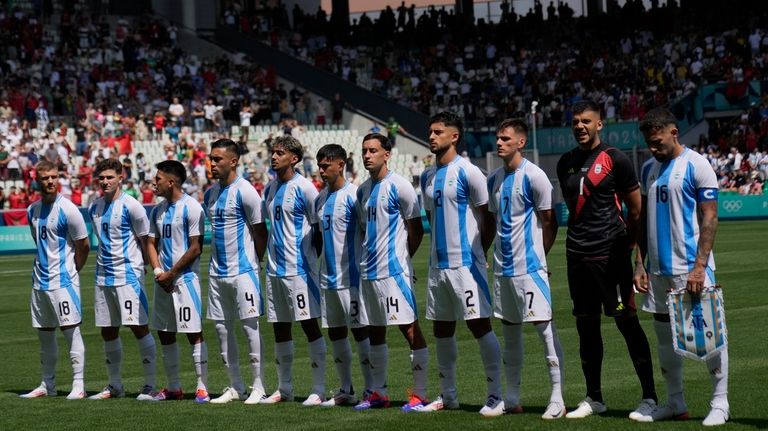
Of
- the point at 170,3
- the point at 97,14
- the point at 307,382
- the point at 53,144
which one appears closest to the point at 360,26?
the point at 170,3

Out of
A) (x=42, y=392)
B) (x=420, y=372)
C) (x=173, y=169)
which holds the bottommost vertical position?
(x=42, y=392)

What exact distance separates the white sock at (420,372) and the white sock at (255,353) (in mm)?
1526

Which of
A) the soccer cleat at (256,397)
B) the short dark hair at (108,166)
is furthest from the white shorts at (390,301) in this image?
the short dark hair at (108,166)

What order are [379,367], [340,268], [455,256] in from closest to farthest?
[455,256]
[379,367]
[340,268]

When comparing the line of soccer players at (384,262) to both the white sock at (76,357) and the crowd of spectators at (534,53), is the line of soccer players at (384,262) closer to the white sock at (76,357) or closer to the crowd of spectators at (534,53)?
the white sock at (76,357)

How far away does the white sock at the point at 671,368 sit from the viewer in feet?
29.9

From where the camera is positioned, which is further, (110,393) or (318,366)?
(110,393)

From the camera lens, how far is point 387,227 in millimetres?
10172

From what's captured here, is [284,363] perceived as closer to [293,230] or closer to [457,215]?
[293,230]

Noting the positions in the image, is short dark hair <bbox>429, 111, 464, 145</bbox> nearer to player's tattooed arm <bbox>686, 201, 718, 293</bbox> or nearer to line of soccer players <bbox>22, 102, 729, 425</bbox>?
line of soccer players <bbox>22, 102, 729, 425</bbox>

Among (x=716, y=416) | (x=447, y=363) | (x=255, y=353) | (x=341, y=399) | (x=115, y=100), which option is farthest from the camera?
(x=115, y=100)

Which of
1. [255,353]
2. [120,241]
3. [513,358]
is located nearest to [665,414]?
[513,358]

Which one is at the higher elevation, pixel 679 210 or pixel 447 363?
pixel 679 210

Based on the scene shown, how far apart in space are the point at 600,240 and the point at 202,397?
3870 mm
